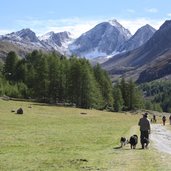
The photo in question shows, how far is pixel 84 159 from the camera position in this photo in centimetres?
3009

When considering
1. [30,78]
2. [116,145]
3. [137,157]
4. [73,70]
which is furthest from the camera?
[30,78]

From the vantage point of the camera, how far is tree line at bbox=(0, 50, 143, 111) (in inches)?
5005

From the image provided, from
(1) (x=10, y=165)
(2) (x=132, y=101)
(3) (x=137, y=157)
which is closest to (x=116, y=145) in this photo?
(3) (x=137, y=157)

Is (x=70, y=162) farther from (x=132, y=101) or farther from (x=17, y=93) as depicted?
(x=132, y=101)

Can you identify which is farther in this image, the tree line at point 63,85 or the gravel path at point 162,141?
the tree line at point 63,85

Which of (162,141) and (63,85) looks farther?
(63,85)

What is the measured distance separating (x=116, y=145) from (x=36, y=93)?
295 feet

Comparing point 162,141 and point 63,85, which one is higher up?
point 63,85

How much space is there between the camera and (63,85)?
130 m

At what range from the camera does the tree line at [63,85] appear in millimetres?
127125

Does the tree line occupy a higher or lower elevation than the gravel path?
higher

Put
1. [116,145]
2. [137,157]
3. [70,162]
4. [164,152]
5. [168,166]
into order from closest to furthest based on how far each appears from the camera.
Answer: [168,166], [70,162], [137,157], [164,152], [116,145]

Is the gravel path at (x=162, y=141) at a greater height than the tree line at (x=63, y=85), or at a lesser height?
lesser

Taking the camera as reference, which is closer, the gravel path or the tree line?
the gravel path
